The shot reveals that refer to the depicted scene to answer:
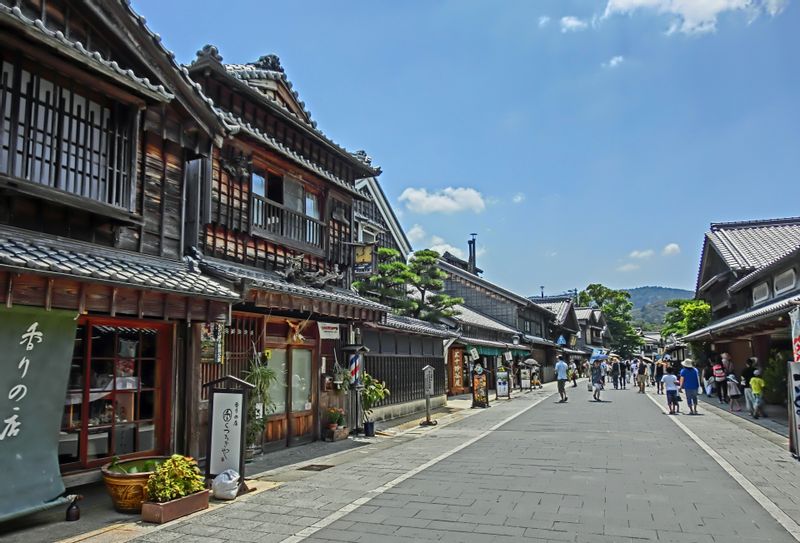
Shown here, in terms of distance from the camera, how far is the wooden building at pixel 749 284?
19859mm

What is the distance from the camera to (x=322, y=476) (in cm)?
1027

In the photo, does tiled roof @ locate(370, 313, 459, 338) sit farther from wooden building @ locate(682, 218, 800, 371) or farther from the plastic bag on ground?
wooden building @ locate(682, 218, 800, 371)

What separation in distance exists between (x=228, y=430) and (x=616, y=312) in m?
75.4

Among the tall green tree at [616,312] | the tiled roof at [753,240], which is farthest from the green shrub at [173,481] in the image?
the tall green tree at [616,312]

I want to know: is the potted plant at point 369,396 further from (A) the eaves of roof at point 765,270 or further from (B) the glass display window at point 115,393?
(A) the eaves of roof at point 765,270

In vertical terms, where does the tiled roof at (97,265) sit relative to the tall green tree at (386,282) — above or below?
below

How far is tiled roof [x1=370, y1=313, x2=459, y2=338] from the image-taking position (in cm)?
1914

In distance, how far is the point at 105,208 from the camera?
837cm

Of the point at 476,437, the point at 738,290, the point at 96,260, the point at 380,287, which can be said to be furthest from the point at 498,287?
the point at 96,260

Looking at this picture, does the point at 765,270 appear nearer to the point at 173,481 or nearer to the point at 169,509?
the point at 173,481

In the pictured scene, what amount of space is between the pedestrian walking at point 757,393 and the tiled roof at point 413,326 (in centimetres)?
1096

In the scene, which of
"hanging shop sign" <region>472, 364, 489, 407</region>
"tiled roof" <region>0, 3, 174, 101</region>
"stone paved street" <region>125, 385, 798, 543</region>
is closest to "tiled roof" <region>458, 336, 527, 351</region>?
"hanging shop sign" <region>472, 364, 489, 407</region>

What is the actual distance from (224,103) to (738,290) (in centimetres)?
2452

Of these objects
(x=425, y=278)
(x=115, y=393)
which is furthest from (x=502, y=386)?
(x=115, y=393)
